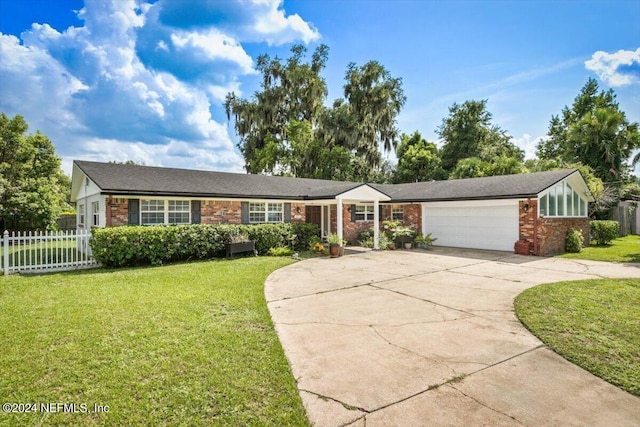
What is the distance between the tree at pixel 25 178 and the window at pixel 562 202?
2843cm

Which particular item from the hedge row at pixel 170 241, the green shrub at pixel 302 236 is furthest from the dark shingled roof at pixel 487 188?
the hedge row at pixel 170 241

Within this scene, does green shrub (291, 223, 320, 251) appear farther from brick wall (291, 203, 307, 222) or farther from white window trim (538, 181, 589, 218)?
white window trim (538, 181, 589, 218)

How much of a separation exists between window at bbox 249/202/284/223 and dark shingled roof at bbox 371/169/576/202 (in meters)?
6.74

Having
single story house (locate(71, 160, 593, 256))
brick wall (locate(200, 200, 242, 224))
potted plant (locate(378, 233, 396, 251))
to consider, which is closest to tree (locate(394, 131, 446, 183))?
single story house (locate(71, 160, 593, 256))

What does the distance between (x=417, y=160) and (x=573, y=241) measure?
778 inches

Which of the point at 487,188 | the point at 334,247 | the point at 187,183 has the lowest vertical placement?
the point at 334,247

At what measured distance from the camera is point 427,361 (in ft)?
12.7

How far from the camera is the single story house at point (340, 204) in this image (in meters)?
12.4

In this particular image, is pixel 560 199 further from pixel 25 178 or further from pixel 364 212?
pixel 25 178

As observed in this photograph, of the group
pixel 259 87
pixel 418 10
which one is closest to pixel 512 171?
pixel 418 10

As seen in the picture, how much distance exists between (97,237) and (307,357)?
9044 mm

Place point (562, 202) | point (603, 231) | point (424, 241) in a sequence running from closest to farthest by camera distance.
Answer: point (562, 202), point (424, 241), point (603, 231)

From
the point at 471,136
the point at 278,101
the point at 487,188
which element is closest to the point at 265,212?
the point at 487,188

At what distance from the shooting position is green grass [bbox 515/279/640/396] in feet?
12.1
